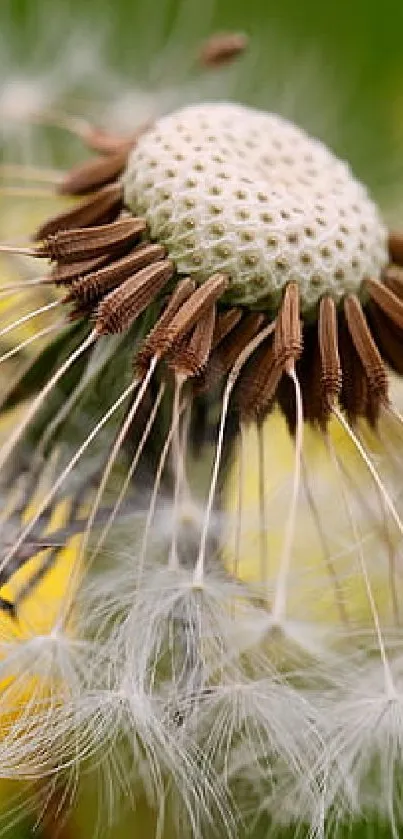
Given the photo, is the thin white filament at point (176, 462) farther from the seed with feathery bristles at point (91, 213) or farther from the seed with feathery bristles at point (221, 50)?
the seed with feathery bristles at point (221, 50)

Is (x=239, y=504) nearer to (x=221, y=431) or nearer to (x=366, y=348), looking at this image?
(x=221, y=431)

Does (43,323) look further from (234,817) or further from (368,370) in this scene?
(234,817)

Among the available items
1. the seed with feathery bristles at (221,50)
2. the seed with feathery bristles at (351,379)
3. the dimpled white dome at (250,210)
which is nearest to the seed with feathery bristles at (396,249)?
the dimpled white dome at (250,210)

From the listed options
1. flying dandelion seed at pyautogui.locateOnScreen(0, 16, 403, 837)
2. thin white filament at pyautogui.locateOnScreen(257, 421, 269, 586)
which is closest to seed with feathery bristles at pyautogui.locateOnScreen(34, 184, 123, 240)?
flying dandelion seed at pyautogui.locateOnScreen(0, 16, 403, 837)

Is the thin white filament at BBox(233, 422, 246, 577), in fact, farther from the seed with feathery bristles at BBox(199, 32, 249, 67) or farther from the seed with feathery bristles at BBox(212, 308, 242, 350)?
the seed with feathery bristles at BBox(199, 32, 249, 67)

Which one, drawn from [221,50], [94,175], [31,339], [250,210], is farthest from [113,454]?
[221,50]

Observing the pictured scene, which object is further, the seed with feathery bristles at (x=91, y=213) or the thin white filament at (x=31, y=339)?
the seed with feathery bristles at (x=91, y=213)

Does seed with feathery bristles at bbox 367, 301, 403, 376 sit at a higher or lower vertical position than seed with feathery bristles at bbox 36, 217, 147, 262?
lower
